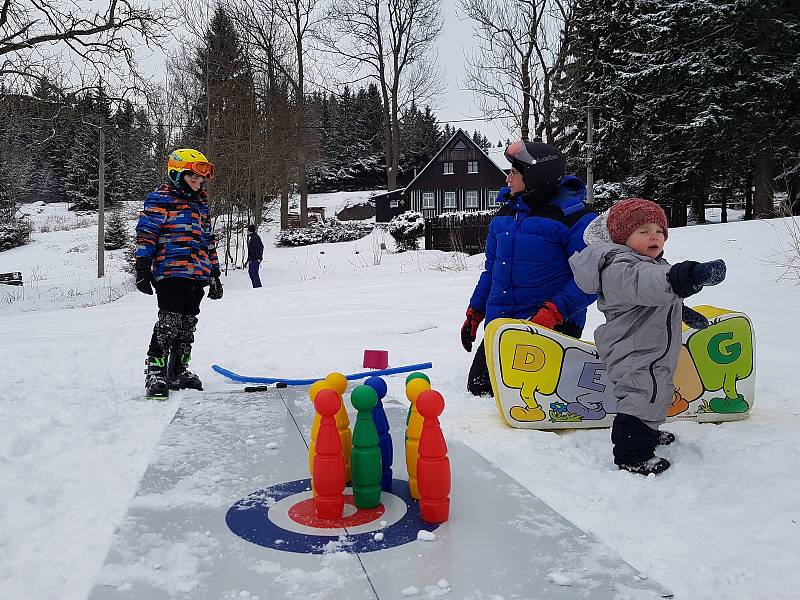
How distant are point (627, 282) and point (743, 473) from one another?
3.46ft

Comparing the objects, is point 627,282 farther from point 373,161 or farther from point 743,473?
point 373,161

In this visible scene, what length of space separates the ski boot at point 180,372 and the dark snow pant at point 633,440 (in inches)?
133

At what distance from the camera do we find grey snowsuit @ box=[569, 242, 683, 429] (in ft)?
10.9

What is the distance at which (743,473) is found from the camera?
3172 millimetres

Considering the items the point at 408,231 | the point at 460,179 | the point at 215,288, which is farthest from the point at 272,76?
the point at 215,288

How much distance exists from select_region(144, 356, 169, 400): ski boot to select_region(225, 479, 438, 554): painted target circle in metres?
2.16

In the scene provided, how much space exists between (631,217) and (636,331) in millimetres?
573

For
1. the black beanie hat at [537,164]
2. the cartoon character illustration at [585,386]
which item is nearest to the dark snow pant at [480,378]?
the cartoon character illustration at [585,386]

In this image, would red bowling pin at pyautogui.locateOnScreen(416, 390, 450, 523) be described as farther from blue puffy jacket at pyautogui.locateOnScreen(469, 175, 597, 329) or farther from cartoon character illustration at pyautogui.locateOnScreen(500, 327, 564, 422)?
blue puffy jacket at pyautogui.locateOnScreen(469, 175, 597, 329)

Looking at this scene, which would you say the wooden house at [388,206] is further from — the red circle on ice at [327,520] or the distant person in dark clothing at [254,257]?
the red circle on ice at [327,520]

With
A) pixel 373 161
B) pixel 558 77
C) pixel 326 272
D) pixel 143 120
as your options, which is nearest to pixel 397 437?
pixel 326 272

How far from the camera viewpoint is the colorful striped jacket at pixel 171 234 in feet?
16.3

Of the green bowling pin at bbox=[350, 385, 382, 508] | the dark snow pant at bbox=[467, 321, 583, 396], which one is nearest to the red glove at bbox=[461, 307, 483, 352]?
the dark snow pant at bbox=[467, 321, 583, 396]

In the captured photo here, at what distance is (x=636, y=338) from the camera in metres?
3.36
